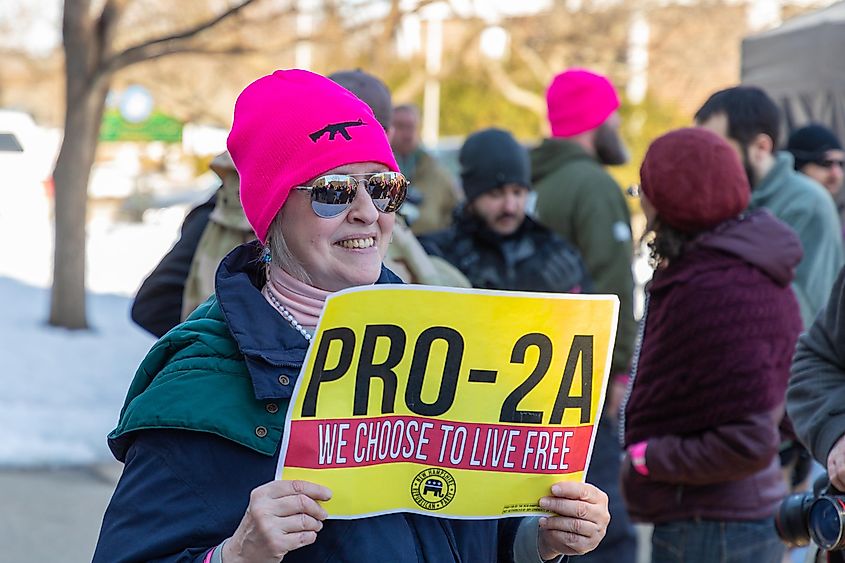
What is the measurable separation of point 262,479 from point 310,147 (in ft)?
1.91

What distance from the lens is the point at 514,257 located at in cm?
491

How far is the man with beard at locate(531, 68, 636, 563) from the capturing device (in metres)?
5.11

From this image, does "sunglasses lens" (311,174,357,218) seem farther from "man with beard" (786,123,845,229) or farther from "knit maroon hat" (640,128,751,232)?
"man with beard" (786,123,845,229)

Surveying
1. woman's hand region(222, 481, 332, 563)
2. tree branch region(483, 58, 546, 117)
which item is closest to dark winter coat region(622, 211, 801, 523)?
woman's hand region(222, 481, 332, 563)

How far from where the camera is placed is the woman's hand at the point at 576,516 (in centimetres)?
200

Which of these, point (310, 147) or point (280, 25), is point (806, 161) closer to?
point (310, 147)

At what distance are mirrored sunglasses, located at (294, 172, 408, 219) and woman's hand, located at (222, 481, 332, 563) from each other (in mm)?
553

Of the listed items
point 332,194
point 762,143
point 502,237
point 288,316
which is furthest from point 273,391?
point 762,143

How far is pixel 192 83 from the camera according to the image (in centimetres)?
2391

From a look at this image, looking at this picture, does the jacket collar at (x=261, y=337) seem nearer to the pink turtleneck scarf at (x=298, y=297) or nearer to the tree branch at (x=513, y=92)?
the pink turtleneck scarf at (x=298, y=297)

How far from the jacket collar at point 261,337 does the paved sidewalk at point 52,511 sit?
4.54 metres

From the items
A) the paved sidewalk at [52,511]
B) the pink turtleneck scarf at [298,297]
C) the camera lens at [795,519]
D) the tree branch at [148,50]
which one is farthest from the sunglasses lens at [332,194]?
the tree branch at [148,50]

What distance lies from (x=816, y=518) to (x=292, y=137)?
4.79 ft

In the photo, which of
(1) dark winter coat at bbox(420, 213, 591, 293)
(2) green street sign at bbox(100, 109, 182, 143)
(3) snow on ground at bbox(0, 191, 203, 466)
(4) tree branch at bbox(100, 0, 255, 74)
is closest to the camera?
(1) dark winter coat at bbox(420, 213, 591, 293)
